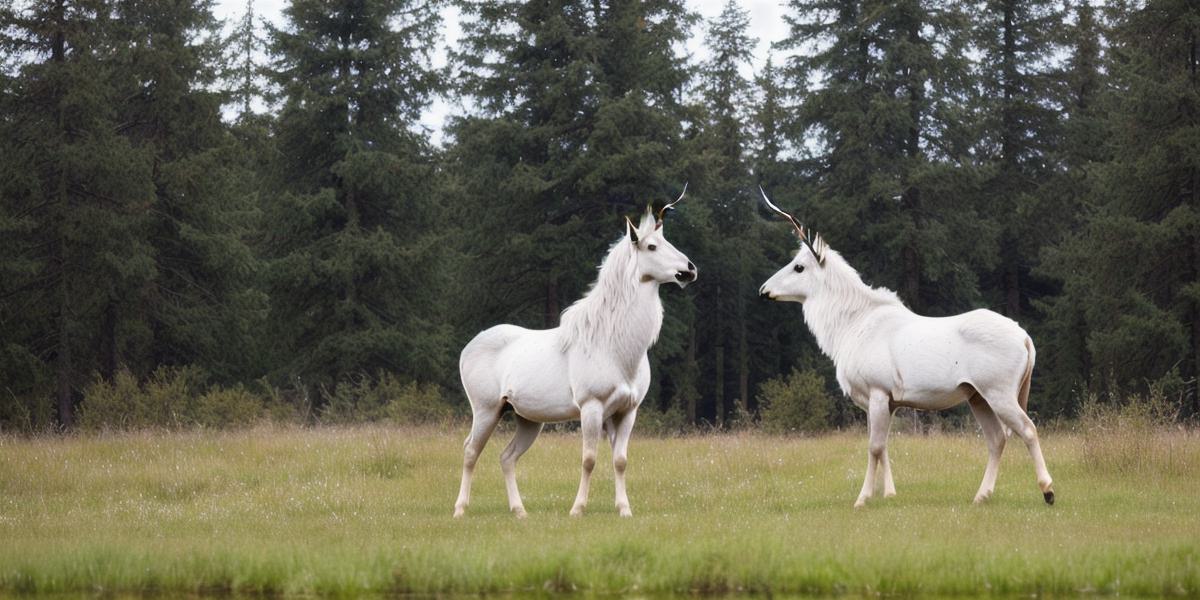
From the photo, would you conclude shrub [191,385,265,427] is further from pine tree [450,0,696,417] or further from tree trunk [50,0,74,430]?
pine tree [450,0,696,417]

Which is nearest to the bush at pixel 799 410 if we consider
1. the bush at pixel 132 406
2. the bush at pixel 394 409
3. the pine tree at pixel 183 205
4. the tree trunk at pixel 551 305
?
the bush at pixel 394 409

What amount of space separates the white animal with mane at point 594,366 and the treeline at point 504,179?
15.5 metres

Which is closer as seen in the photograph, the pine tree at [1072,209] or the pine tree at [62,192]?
the pine tree at [62,192]

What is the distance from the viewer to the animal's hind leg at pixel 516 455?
1282cm

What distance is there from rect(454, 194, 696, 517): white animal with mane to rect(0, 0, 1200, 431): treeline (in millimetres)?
15519

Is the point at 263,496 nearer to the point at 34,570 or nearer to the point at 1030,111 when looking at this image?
the point at 34,570

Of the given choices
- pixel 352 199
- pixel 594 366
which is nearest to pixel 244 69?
pixel 352 199

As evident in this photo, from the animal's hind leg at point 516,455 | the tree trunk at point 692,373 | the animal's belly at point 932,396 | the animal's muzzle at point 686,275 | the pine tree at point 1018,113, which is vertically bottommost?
the tree trunk at point 692,373

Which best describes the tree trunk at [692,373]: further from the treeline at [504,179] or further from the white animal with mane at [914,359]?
the white animal with mane at [914,359]

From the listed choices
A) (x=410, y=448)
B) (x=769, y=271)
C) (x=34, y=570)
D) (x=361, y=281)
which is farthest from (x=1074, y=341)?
(x=34, y=570)

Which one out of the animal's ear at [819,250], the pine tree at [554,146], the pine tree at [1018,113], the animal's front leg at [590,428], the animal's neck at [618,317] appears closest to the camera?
the animal's front leg at [590,428]

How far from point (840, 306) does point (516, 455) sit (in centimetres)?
383

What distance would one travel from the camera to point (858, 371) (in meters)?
13.1

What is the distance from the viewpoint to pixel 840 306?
1387 cm
